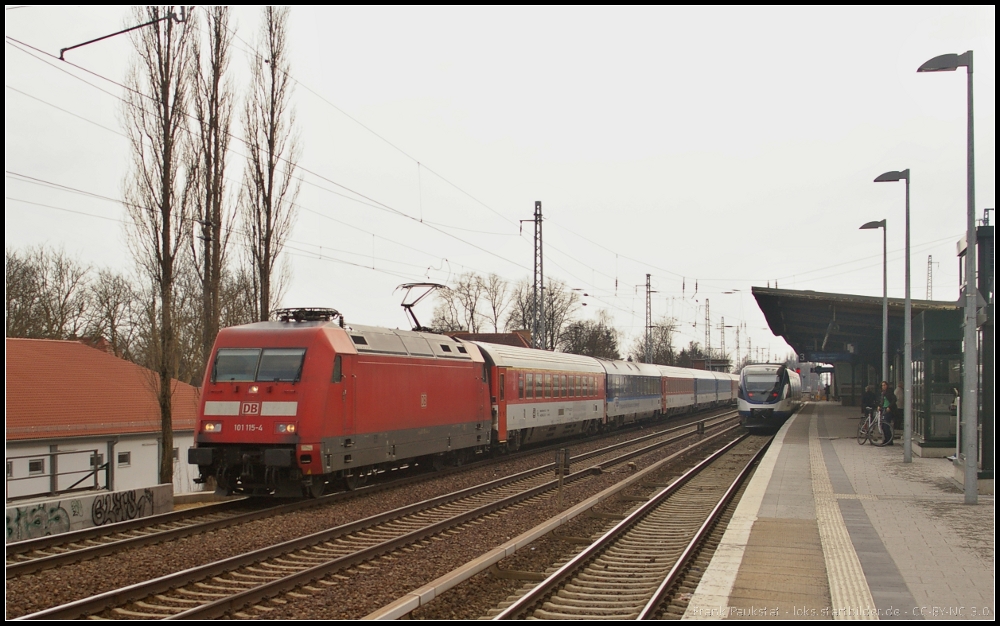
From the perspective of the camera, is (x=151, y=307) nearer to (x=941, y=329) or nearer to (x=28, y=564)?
(x=28, y=564)

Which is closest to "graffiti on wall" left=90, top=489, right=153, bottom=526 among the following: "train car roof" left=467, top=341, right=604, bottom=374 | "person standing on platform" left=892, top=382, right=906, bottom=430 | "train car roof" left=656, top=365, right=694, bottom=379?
"train car roof" left=467, top=341, right=604, bottom=374

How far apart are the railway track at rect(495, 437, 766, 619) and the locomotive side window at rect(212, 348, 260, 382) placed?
6488 millimetres

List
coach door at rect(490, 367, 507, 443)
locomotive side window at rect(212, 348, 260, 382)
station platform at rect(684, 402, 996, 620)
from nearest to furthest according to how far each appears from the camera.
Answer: station platform at rect(684, 402, 996, 620), locomotive side window at rect(212, 348, 260, 382), coach door at rect(490, 367, 507, 443)

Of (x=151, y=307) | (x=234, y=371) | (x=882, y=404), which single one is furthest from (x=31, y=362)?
(x=882, y=404)

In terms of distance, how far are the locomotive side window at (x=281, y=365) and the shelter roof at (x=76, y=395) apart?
14519 mm

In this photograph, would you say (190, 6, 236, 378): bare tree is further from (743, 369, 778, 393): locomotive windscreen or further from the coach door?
(743, 369, 778, 393): locomotive windscreen

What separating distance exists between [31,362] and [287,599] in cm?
Answer: 2817

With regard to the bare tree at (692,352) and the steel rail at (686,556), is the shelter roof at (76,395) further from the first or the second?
the bare tree at (692,352)

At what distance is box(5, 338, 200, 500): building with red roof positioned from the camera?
26.3 meters

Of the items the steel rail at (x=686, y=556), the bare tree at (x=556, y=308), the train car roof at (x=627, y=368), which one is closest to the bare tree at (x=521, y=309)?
the bare tree at (x=556, y=308)

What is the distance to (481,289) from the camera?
75.6 m

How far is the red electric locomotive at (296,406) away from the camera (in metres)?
13.0

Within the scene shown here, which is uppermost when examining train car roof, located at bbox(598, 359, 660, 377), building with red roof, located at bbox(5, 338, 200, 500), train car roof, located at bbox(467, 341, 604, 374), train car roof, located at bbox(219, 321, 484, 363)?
train car roof, located at bbox(219, 321, 484, 363)

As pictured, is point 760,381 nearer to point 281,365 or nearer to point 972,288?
point 972,288
